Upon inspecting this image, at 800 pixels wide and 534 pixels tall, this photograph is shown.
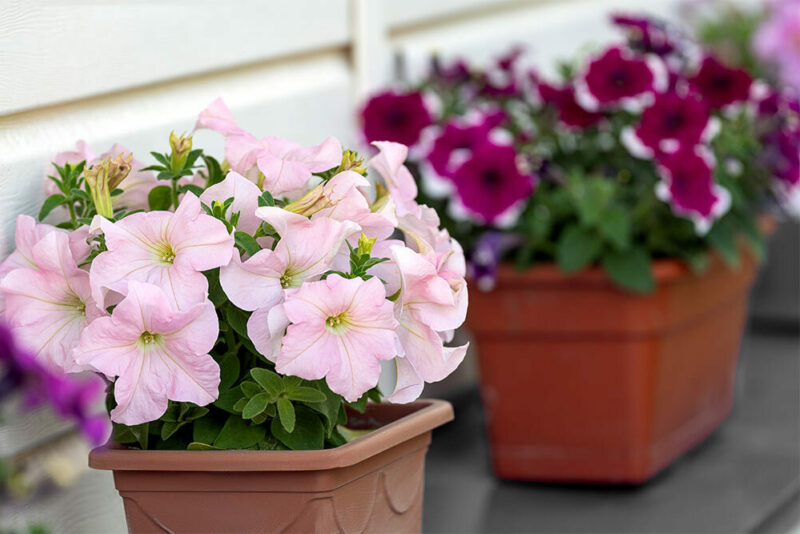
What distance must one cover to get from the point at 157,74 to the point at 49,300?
41cm

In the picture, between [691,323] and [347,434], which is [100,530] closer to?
[347,434]

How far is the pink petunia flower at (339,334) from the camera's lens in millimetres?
720

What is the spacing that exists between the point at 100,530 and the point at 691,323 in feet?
3.00

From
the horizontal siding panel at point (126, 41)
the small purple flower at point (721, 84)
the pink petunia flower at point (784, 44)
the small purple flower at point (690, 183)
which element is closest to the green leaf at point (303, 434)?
the horizontal siding panel at point (126, 41)

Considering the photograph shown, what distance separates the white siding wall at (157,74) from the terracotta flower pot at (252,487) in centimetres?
15

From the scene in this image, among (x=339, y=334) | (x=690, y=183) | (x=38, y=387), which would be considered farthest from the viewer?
(x=690, y=183)

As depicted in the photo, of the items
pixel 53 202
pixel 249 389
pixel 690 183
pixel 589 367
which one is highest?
pixel 53 202

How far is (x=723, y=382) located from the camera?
175 centimetres

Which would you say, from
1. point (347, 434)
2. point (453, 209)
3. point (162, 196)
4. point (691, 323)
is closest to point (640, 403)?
point (691, 323)

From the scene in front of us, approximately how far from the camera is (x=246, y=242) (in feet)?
2.51

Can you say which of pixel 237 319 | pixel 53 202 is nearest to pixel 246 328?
pixel 237 319

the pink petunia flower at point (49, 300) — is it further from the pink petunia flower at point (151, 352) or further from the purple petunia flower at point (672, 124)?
the purple petunia flower at point (672, 124)

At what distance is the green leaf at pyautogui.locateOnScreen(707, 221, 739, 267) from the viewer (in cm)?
152

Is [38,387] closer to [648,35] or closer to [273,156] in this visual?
[273,156]
